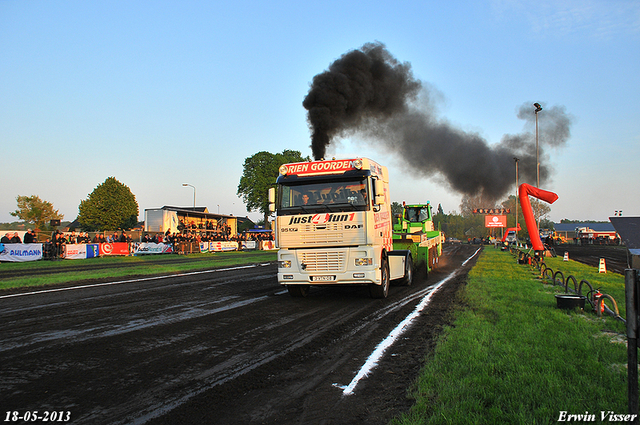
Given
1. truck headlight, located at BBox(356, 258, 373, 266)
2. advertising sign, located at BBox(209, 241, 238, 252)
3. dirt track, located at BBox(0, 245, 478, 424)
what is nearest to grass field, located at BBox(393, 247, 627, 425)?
dirt track, located at BBox(0, 245, 478, 424)

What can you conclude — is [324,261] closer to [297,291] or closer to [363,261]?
→ [363,261]

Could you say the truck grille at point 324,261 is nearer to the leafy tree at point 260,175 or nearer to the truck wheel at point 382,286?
the truck wheel at point 382,286

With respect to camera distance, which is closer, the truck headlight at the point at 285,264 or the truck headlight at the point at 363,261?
the truck headlight at the point at 363,261

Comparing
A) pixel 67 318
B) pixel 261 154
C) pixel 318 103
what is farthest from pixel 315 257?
pixel 261 154

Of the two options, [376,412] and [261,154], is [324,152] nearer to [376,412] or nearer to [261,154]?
[376,412]

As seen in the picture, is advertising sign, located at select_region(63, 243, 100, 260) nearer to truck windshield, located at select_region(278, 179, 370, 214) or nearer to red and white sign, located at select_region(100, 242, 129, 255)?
red and white sign, located at select_region(100, 242, 129, 255)

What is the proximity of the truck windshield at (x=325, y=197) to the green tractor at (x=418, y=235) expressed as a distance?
5873 mm

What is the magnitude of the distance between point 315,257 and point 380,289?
1.86 metres

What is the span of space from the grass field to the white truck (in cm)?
267

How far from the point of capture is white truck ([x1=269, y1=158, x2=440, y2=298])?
30.6 ft

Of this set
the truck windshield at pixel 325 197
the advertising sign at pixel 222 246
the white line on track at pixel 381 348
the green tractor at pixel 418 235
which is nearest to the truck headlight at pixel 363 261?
the truck windshield at pixel 325 197

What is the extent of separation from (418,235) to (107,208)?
61.4 meters

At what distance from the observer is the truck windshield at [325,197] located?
9.48m

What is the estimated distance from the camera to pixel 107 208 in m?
64.4
